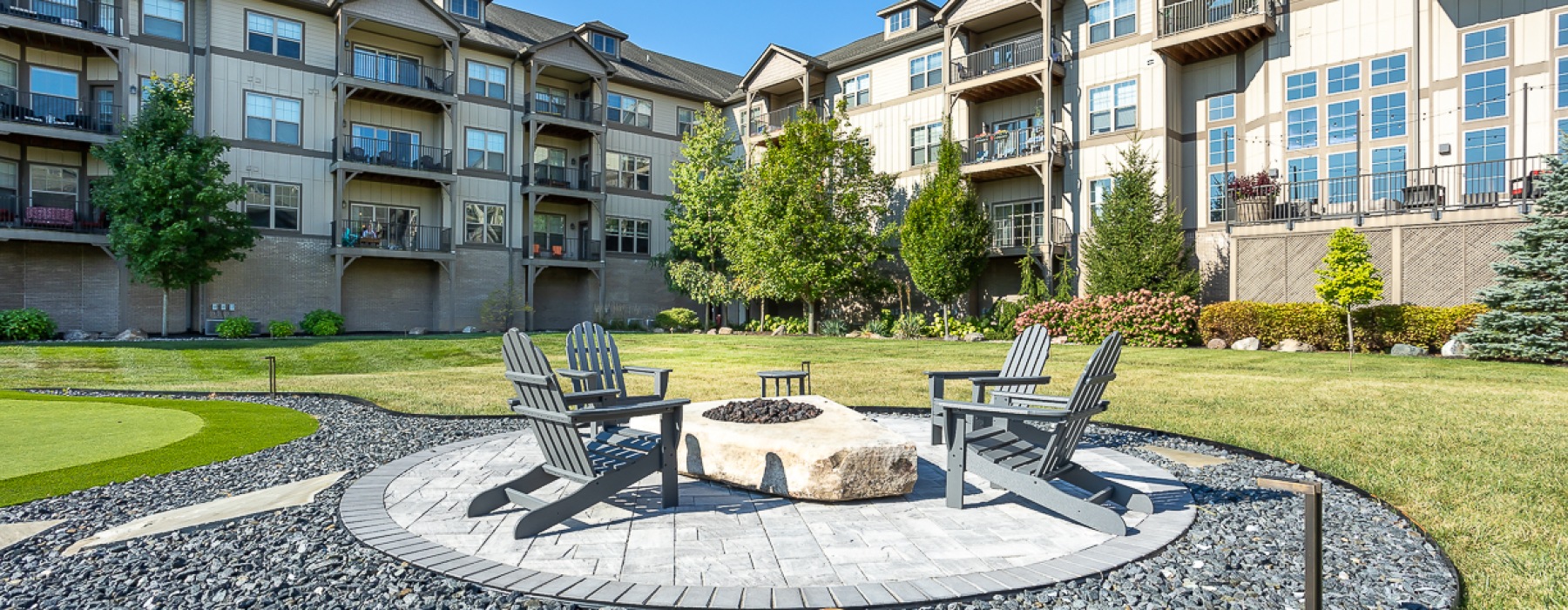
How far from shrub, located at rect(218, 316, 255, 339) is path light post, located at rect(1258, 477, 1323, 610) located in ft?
81.0

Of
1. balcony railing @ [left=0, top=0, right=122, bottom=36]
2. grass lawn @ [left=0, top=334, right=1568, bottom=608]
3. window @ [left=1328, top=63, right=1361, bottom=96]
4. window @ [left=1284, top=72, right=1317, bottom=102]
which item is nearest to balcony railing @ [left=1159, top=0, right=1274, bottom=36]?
window @ [left=1284, top=72, right=1317, bottom=102]

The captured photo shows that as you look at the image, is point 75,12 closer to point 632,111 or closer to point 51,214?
point 51,214

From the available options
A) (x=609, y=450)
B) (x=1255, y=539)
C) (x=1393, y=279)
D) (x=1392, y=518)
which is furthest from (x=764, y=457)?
(x=1393, y=279)

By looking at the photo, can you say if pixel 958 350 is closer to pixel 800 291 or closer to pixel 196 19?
pixel 800 291

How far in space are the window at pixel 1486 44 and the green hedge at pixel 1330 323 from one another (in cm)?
601

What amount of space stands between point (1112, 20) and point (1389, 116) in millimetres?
7219

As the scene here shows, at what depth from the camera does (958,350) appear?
17219 mm

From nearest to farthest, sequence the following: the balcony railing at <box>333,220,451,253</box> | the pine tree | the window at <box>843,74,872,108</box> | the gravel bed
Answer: the gravel bed, the pine tree, the balcony railing at <box>333,220,451,253</box>, the window at <box>843,74,872,108</box>

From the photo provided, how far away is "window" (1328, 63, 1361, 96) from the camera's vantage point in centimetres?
1836

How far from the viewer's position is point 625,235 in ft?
102

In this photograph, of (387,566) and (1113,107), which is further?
(1113,107)

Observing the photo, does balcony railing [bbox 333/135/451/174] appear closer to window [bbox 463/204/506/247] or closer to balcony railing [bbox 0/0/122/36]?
window [bbox 463/204/506/247]

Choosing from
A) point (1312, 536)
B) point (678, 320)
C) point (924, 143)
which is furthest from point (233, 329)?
point (1312, 536)

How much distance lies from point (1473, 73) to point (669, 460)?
21.0 metres
